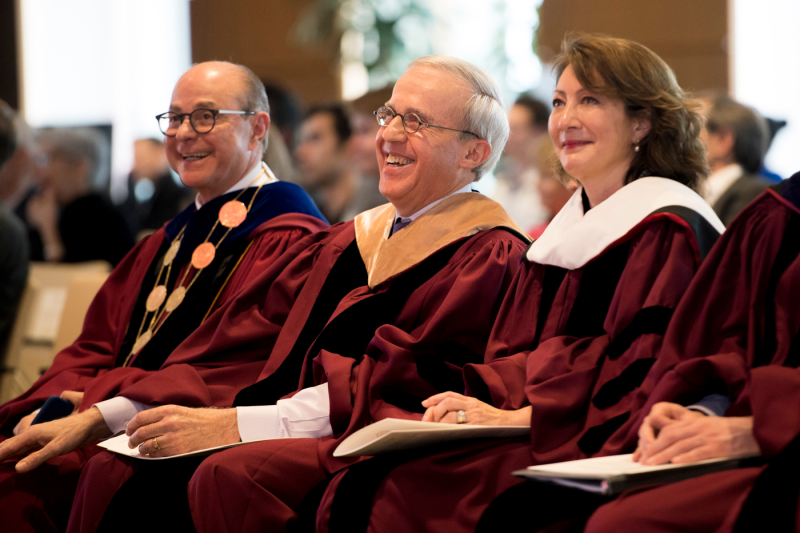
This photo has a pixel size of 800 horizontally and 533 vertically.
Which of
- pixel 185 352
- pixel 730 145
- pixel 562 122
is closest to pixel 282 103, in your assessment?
pixel 730 145

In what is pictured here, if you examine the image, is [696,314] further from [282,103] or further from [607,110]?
[282,103]

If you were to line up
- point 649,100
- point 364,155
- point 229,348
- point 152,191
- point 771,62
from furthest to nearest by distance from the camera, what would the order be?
point 152,191 < point 771,62 < point 364,155 < point 229,348 < point 649,100

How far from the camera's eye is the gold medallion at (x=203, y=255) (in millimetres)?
3434

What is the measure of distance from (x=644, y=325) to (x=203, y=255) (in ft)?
6.25

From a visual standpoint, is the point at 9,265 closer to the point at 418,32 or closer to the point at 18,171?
the point at 18,171

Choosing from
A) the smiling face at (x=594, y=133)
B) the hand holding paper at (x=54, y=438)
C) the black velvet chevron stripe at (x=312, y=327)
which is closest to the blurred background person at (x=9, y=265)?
the hand holding paper at (x=54, y=438)

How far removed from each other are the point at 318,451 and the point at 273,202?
4.20ft

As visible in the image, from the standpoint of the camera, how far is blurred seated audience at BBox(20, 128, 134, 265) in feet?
20.3

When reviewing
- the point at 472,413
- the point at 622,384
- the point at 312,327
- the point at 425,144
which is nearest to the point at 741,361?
the point at 622,384

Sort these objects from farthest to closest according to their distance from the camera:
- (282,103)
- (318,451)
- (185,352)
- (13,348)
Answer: (282,103)
(13,348)
(185,352)
(318,451)

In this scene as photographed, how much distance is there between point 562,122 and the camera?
2666 millimetres

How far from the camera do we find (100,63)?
1136 centimetres

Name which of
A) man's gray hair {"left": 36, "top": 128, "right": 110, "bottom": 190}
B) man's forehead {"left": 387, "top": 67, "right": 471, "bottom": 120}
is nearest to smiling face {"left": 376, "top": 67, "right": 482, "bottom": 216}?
man's forehead {"left": 387, "top": 67, "right": 471, "bottom": 120}

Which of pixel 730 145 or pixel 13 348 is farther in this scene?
pixel 730 145
